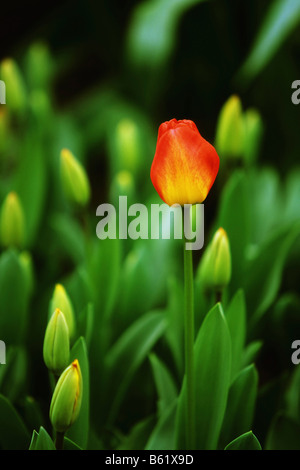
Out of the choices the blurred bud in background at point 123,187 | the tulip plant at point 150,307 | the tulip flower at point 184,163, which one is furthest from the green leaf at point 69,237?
the tulip flower at point 184,163

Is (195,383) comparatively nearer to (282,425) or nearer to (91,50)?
(282,425)

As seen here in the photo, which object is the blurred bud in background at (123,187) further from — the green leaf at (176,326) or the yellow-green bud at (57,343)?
the yellow-green bud at (57,343)

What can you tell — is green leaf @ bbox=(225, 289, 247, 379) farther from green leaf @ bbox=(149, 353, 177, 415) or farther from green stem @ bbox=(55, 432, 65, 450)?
green stem @ bbox=(55, 432, 65, 450)

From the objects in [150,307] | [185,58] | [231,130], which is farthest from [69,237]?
[185,58]

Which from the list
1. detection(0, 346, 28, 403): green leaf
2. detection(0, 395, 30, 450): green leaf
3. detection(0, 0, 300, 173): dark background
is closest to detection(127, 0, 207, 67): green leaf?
detection(0, 0, 300, 173): dark background

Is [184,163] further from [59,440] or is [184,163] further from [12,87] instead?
[12,87]
